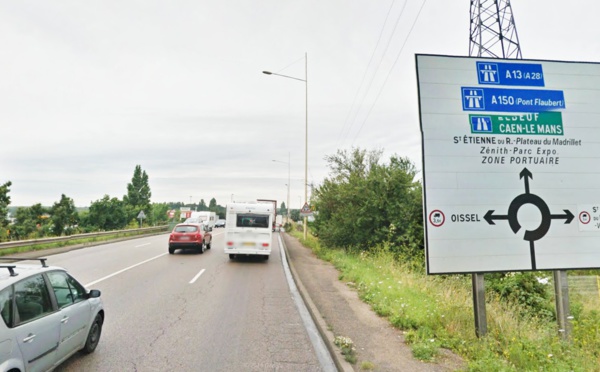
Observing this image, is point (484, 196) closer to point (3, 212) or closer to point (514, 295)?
point (514, 295)

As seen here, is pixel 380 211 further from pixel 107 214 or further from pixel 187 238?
pixel 107 214

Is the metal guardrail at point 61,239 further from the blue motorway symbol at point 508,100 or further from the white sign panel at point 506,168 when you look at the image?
the blue motorway symbol at point 508,100

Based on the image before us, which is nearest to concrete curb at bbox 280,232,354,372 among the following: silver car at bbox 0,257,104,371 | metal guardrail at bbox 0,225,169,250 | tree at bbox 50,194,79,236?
silver car at bbox 0,257,104,371

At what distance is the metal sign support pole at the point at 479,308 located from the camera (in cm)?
574

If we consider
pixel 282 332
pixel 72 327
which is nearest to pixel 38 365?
pixel 72 327

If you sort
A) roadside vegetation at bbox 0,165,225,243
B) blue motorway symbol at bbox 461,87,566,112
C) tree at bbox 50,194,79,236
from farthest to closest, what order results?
1. tree at bbox 50,194,79,236
2. roadside vegetation at bbox 0,165,225,243
3. blue motorway symbol at bbox 461,87,566,112

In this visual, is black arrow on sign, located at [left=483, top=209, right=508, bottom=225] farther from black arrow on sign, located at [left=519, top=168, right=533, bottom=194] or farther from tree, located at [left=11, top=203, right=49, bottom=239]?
tree, located at [left=11, top=203, right=49, bottom=239]

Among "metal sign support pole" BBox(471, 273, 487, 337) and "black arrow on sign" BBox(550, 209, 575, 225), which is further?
"black arrow on sign" BBox(550, 209, 575, 225)

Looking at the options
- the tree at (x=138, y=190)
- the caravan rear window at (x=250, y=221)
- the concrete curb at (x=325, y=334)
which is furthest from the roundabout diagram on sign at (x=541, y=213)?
the tree at (x=138, y=190)

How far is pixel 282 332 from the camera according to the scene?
6.45m

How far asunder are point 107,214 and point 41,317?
218ft

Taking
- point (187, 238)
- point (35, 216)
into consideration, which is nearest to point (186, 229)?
point (187, 238)

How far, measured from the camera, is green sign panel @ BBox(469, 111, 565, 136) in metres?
6.23

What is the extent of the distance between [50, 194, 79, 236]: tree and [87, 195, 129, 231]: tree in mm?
7425
